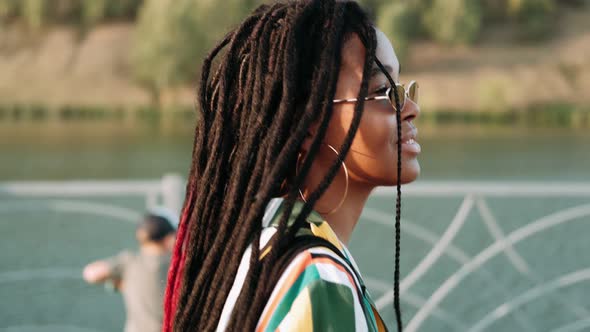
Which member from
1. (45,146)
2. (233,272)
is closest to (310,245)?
(233,272)

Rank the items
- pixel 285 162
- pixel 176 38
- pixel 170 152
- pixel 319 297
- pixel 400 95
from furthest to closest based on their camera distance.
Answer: pixel 176 38
pixel 170 152
pixel 400 95
pixel 285 162
pixel 319 297

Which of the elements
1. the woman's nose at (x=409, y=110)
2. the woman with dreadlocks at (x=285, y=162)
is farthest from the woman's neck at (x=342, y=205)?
the woman's nose at (x=409, y=110)

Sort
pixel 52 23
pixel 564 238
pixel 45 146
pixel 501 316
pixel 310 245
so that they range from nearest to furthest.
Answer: pixel 310 245 → pixel 501 316 → pixel 564 238 → pixel 45 146 → pixel 52 23

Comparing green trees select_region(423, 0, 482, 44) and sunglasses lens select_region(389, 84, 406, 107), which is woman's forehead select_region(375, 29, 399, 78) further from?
green trees select_region(423, 0, 482, 44)

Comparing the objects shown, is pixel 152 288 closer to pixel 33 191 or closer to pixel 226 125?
pixel 33 191

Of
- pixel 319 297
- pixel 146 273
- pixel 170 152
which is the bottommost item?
pixel 170 152

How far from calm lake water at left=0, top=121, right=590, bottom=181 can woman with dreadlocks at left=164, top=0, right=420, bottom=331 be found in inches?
810

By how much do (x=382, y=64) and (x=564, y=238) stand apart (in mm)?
2538

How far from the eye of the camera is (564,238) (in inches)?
126

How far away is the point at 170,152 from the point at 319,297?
2817 cm

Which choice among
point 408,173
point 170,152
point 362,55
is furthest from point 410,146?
point 170,152

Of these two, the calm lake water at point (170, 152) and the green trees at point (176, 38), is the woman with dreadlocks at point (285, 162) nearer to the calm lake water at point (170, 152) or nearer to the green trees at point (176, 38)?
the calm lake water at point (170, 152)

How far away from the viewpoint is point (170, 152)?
28.5 m

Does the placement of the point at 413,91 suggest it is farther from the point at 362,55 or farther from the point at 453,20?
the point at 453,20
